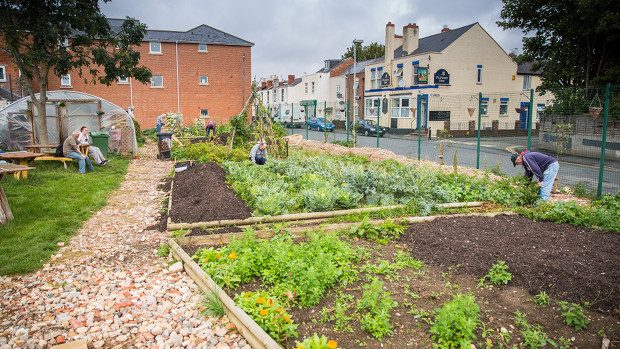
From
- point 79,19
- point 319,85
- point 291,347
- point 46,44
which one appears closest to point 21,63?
point 46,44

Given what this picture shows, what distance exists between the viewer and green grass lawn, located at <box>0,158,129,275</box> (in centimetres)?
598

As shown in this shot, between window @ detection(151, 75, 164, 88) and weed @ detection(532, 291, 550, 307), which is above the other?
window @ detection(151, 75, 164, 88)

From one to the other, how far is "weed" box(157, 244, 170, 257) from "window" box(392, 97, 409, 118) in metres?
33.7

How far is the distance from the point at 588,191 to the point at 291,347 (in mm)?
9542

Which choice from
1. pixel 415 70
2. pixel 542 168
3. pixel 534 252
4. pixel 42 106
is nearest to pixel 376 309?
pixel 534 252

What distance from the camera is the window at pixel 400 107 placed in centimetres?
3812

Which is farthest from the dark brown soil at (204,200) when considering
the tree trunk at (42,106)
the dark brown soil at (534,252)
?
the tree trunk at (42,106)

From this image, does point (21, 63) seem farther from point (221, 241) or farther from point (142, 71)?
point (221, 241)

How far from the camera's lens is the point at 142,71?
1759 centimetres

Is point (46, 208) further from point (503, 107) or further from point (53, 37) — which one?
point (503, 107)

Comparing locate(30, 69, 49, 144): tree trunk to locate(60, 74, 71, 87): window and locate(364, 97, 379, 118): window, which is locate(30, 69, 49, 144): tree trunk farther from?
locate(364, 97, 379, 118): window

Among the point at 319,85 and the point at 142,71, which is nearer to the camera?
the point at 142,71

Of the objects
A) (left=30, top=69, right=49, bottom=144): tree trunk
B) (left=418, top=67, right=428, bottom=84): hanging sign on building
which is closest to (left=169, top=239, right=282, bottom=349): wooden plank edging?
(left=30, top=69, right=49, bottom=144): tree trunk

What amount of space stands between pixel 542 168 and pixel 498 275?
494 cm
